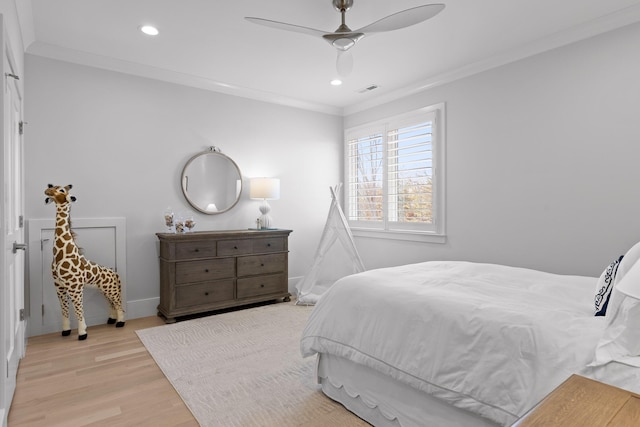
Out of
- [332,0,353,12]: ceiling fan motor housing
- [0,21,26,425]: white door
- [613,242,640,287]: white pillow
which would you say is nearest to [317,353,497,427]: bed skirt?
[613,242,640,287]: white pillow

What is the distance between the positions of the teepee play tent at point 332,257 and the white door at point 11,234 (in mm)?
2741

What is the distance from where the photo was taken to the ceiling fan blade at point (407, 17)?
2092 mm

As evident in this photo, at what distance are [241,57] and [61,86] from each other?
173 centimetres

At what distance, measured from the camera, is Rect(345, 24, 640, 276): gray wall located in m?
2.87

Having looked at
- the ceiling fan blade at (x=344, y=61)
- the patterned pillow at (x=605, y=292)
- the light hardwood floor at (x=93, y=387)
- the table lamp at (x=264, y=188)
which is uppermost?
the ceiling fan blade at (x=344, y=61)

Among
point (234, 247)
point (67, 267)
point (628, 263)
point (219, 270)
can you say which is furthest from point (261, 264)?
point (628, 263)

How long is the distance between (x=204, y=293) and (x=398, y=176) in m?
2.71

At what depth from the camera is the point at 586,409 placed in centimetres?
85

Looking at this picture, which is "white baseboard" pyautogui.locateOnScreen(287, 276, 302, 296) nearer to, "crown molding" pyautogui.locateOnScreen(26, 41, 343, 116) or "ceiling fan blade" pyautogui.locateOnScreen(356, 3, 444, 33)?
"crown molding" pyautogui.locateOnScreen(26, 41, 343, 116)

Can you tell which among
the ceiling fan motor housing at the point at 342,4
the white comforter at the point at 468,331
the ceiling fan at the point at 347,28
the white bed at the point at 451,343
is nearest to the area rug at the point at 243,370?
the white bed at the point at 451,343

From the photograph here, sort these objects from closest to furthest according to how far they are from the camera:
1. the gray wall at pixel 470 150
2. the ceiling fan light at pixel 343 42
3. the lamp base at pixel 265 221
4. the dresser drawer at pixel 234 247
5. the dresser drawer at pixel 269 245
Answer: the ceiling fan light at pixel 343 42 < the gray wall at pixel 470 150 < the dresser drawer at pixel 234 247 < the dresser drawer at pixel 269 245 < the lamp base at pixel 265 221

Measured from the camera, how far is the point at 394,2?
267 centimetres

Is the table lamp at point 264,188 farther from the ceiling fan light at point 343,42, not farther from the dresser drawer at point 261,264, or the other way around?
the ceiling fan light at point 343,42

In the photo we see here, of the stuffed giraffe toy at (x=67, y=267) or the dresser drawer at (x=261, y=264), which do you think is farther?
the dresser drawer at (x=261, y=264)
